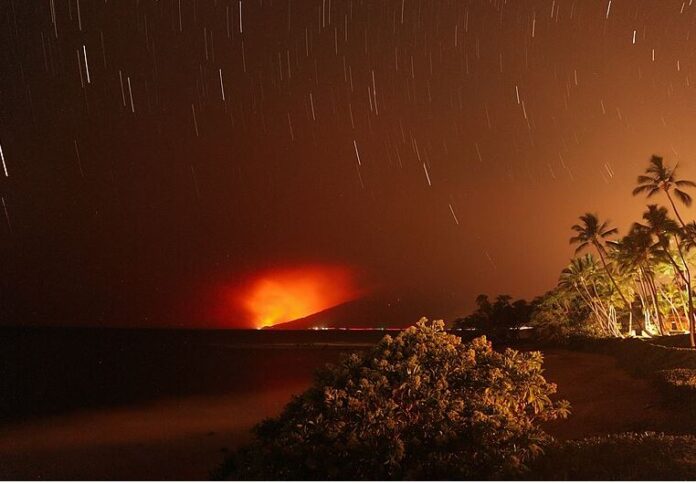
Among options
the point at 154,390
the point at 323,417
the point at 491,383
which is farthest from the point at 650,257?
the point at 323,417

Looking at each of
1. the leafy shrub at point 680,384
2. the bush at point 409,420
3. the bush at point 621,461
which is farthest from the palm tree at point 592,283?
the bush at point 621,461

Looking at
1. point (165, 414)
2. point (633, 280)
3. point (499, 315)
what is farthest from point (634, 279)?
point (165, 414)

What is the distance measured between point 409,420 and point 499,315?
67.3 metres

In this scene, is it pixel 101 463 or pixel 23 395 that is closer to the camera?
pixel 101 463

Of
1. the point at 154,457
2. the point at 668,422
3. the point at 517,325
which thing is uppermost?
the point at 517,325

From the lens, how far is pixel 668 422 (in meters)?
13.1

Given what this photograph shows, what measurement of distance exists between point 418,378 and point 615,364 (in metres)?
24.3

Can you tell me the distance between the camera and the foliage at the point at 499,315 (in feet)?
238

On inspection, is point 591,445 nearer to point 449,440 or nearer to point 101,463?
point 449,440

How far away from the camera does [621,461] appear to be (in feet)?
24.3

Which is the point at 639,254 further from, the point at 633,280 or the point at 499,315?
the point at 499,315

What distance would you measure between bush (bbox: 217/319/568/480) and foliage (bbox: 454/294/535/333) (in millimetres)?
62532

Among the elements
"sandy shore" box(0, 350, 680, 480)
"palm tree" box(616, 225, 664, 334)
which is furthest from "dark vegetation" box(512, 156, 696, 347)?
"sandy shore" box(0, 350, 680, 480)

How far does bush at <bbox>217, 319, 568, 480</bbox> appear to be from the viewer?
8.29 m
